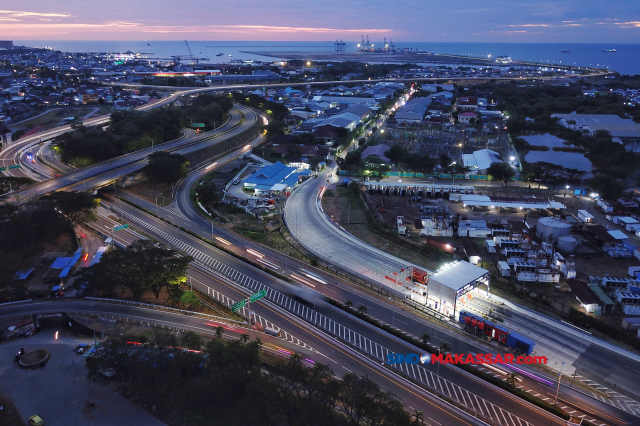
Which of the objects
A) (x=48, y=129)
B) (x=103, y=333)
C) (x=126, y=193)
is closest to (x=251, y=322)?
(x=103, y=333)

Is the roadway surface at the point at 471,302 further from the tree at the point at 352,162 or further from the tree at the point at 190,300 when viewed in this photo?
the tree at the point at 190,300

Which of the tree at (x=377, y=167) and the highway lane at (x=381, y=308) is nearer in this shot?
the highway lane at (x=381, y=308)

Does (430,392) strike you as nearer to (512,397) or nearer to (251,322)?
(512,397)

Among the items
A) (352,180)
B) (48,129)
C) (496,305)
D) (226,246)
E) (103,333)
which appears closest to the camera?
(103,333)

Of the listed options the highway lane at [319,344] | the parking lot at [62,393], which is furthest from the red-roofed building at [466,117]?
the parking lot at [62,393]

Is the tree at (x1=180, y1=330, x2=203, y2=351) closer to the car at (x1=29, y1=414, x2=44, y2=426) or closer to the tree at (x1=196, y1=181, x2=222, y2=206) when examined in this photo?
the car at (x1=29, y1=414, x2=44, y2=426)
